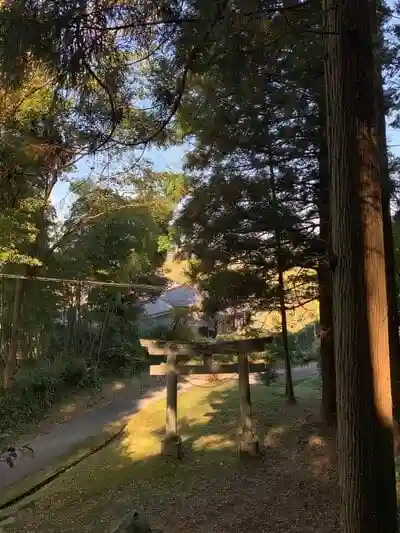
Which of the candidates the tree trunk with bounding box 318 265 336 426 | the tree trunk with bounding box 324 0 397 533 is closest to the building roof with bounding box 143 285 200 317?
the tree trunk with bounding box 318 265 336 426

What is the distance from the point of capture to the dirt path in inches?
262

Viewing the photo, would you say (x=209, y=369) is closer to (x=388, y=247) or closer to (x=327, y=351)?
(x=327, y=351)

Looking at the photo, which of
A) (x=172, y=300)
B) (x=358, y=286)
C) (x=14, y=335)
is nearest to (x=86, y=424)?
(x=14, y=335)

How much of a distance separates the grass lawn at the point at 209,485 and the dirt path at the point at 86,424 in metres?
0.73

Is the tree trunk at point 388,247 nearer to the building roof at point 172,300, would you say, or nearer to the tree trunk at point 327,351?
the tree trunk at point 327,351

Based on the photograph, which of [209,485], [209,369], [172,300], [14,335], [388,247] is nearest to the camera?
[388,247]

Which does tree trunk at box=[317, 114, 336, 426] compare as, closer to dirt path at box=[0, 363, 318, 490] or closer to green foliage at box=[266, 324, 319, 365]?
dirt path at box=[0, 363, 318, 490]

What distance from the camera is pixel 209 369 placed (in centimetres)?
638

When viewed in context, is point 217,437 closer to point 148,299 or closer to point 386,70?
point 386,70

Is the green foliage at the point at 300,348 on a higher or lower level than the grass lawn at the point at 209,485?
higher

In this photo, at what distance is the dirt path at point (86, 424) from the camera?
6660 mm

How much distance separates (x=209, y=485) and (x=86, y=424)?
4.26m

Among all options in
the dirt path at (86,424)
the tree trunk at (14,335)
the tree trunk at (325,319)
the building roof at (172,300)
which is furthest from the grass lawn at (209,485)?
the building roof at (172,300)

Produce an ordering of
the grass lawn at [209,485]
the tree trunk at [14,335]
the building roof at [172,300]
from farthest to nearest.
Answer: the building roof at [172,300] → the tree trunk at [14,335] → the grass lawn at [209,485]
